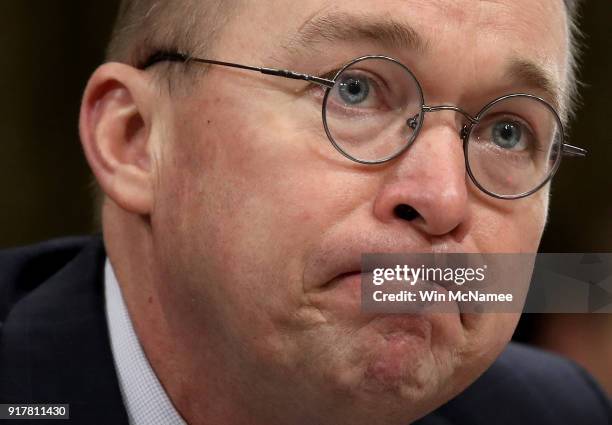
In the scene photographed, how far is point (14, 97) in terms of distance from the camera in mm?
2496

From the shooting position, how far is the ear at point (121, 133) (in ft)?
4.96

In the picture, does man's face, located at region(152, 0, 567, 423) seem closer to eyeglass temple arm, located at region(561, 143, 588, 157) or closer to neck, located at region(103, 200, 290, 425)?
neck, located at region(103, 200, 290, 425)

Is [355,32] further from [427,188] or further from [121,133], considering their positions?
[121,133]

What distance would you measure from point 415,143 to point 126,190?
52cm

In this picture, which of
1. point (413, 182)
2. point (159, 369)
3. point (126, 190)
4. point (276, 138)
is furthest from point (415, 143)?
point (159, 369)

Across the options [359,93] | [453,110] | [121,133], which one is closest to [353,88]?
[359,93]

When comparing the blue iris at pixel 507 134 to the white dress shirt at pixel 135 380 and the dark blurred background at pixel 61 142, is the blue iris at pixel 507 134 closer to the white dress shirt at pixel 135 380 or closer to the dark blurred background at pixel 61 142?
the dark blurred background at pixel 61 142

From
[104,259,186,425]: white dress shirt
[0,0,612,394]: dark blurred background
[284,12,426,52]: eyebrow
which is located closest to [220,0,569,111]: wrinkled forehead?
[284,12,426,52]: eyebrow

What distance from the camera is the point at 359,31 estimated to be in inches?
52.7

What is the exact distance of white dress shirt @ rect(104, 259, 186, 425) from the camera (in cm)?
153

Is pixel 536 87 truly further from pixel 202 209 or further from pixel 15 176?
pixel 15 176

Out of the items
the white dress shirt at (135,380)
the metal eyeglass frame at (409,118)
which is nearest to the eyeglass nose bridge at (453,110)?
the metal eyeglass frame at (409,118)

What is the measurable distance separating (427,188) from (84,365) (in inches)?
27.0

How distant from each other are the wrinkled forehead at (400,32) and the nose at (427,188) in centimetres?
13
